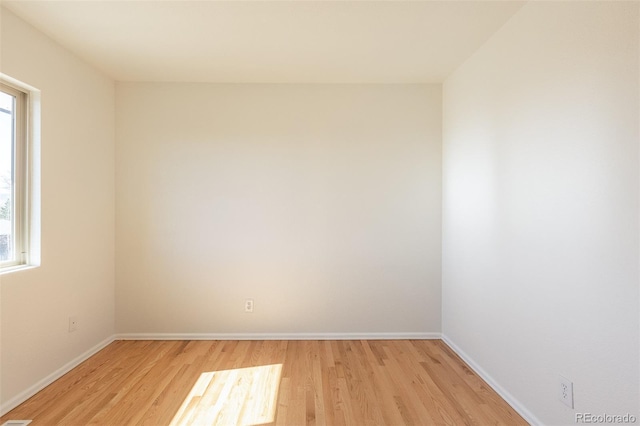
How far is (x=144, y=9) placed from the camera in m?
2.18

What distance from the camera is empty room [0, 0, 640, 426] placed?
175 cm

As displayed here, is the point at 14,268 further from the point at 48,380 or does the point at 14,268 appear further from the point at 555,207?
the point at 555,207

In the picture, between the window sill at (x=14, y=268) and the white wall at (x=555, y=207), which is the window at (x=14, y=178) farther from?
the white wall at (x=555, y=207)

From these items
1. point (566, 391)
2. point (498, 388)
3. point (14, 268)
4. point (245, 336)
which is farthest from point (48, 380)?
point (566, 391)

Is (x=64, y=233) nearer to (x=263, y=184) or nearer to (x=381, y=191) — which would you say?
(x=263, y=184)

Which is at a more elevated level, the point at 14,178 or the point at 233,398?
the point at 14,178

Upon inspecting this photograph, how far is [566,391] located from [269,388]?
185 cm

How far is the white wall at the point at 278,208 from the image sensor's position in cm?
343

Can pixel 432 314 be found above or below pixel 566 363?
below

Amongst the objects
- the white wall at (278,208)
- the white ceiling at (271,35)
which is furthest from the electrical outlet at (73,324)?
the white ceiling at (271,35)

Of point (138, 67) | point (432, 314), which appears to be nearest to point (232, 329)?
point (432, 314)

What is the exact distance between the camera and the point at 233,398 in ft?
7.64

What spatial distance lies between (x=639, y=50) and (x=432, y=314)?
2719 millimetres

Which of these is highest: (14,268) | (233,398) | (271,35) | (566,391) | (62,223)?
(271,35)
